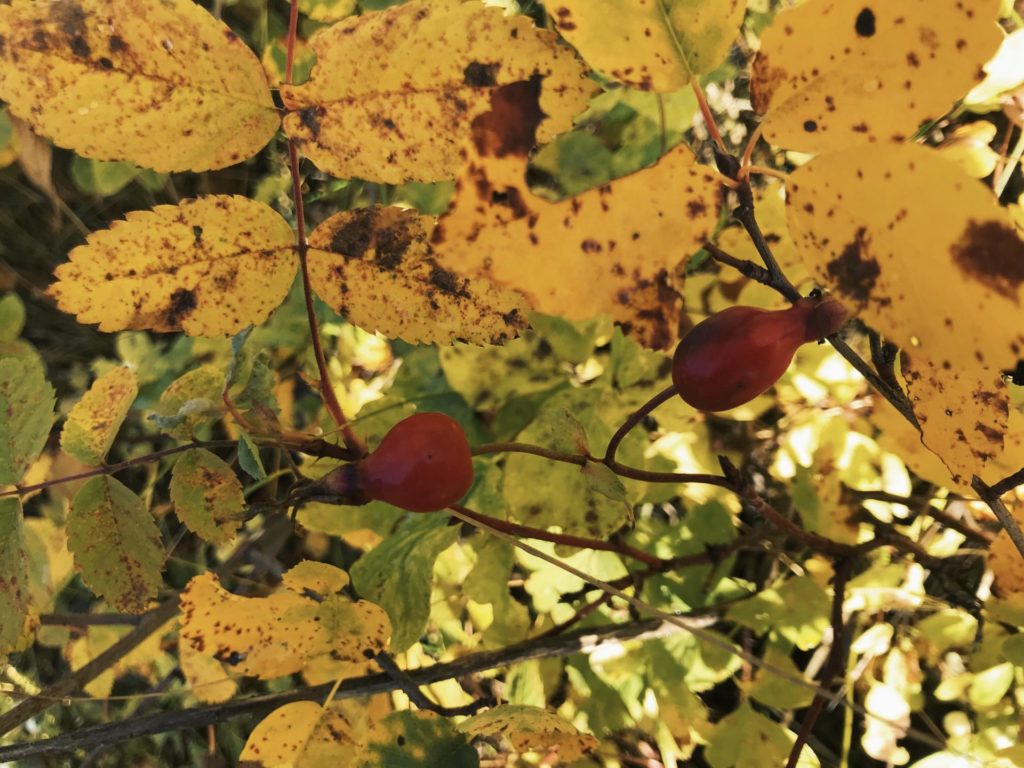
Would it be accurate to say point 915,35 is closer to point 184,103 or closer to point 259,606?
point 184,103

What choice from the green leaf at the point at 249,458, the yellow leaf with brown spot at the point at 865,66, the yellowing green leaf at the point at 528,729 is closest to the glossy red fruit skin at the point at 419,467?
the green leaf at the point at 249,458

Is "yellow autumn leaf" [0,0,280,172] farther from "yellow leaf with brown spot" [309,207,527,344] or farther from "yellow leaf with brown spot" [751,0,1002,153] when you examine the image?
"yellow leaf with brown spot" [751,0,1002,153]

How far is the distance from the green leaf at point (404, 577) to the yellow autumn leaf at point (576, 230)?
456 millimetres

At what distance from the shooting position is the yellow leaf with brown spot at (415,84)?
0.56 m

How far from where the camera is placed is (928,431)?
20.6 inches

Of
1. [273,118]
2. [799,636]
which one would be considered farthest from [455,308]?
[799,636]

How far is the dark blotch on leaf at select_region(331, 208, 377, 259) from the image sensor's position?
0.66 metres

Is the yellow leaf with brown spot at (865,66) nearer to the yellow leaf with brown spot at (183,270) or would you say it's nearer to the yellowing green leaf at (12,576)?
the yellow leaf with brown spot at (183,270)

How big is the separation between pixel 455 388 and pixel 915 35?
2.13 ft

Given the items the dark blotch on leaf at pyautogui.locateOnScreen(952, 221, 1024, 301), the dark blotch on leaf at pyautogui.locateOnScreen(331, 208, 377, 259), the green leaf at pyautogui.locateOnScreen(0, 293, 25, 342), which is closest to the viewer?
the dark blotch on leaf at pyautogui.locateOnScreen(952, 221, 1024, 301)

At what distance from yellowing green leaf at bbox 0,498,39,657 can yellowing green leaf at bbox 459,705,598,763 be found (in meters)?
0.40

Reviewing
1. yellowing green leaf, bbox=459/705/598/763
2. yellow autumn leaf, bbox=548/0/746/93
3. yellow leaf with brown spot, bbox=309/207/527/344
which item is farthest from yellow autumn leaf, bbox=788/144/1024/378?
yellowing green leaf, bbox=459/705/598/763

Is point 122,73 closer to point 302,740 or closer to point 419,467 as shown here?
point 419,467

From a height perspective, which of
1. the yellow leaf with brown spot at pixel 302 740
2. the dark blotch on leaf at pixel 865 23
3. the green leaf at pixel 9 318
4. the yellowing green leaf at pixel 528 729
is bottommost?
the green leaf at pixel 9 318
